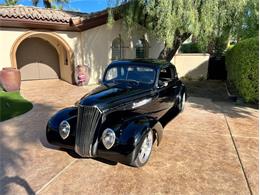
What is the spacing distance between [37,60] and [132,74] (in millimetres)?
9860

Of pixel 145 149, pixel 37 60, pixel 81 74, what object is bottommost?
pixel 145 149

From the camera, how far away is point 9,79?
8.78 metres

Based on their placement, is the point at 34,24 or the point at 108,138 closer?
the point at 108,138

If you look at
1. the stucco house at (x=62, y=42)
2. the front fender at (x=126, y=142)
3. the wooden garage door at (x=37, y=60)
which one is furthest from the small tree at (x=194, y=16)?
the wooden garage door at (x=37, y=60)

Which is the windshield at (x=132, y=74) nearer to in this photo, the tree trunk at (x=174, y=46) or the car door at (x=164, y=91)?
the car door at (x=164, y=91)

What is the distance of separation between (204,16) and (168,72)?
3.56 metres

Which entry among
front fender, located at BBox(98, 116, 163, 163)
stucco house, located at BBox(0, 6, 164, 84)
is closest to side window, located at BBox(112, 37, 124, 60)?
stucco house, located at BBox(0, 6, 164, 84)

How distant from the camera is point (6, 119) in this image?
5770 mm

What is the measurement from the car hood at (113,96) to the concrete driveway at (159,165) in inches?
39.6

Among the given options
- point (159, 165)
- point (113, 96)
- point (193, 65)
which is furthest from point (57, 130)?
point (193, 65)

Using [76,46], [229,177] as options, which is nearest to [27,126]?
[229,177]

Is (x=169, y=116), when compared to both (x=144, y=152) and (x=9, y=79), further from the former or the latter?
(x=9, y=79)

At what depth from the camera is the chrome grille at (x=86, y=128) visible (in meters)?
3.33

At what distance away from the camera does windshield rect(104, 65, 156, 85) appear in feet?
15.4
